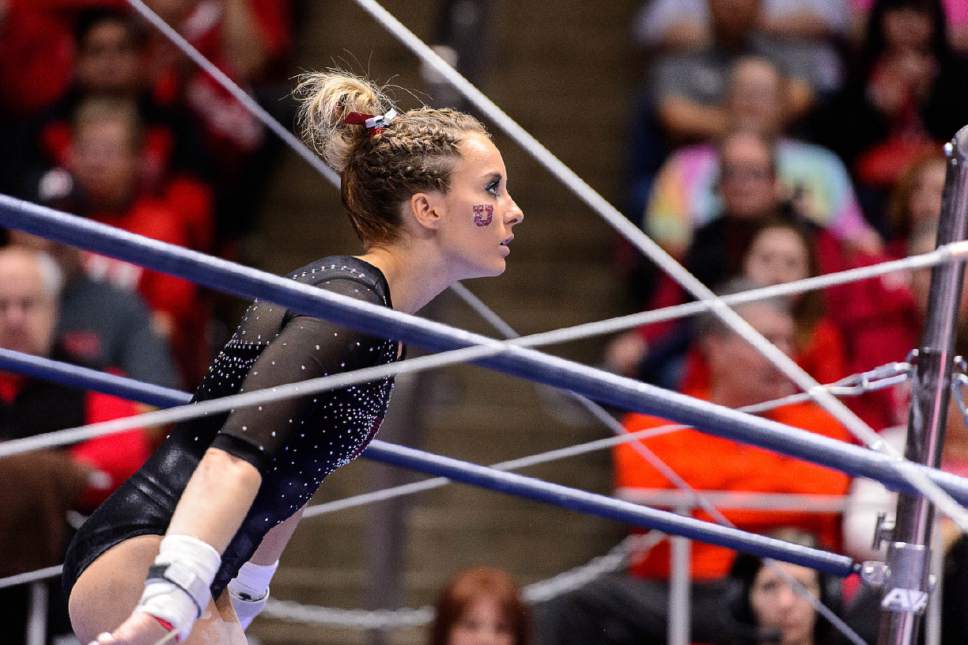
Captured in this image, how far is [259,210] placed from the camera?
5.15 m

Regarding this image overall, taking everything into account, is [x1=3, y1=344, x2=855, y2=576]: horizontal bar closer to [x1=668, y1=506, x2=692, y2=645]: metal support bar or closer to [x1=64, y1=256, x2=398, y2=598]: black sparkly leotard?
[x1=64, y1=256, x2=398, y2=598]: black sparkly leotard

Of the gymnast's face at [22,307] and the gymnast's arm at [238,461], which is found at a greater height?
the gymnast's face at [22,307]

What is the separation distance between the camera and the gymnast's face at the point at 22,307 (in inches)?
137

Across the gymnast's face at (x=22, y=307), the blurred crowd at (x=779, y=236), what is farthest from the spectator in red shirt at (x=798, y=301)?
the gymnast's face at (x=22, y=307)

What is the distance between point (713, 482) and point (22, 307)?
1515 mm

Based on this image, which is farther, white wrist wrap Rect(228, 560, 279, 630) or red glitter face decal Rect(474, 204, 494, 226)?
white wrist wrap Rect(228, 560, 279, 630)

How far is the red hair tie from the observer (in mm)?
1969

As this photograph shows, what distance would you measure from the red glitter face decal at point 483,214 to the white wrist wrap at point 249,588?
22.3 inches

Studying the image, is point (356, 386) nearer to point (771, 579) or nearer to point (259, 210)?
point (771, 579)

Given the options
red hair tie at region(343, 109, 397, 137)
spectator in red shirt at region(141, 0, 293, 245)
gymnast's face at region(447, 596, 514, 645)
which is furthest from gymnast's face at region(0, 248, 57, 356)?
red hair tie at region(343, 109, 397, 137)

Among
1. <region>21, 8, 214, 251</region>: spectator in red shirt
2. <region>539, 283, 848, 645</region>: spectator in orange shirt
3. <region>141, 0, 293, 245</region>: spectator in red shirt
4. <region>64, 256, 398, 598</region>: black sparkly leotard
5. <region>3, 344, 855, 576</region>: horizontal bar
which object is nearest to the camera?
<region>64, 256, 398, 598</region>: black sparkly leotard

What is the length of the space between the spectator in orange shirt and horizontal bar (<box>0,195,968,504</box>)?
5.20 ft

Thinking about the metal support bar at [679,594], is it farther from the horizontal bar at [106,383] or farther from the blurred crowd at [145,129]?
the blurred crowd at [145,129]

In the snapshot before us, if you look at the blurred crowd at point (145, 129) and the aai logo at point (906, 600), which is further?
the blurred crowd at point (145, 129)
